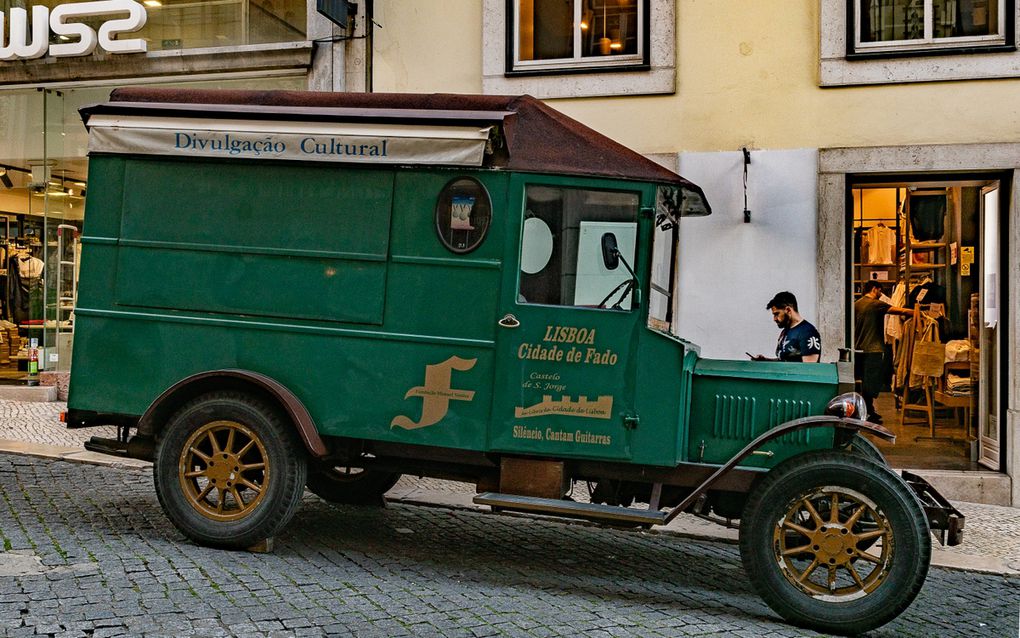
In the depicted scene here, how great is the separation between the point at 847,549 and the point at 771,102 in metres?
5.51

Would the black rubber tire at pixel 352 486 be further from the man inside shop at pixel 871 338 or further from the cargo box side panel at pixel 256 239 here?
the man inside shop at pixel 871 338

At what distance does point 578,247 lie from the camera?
5.78m

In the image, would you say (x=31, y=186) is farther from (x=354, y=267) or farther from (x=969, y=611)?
(x=969, y=611)

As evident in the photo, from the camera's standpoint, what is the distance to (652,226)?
575cm

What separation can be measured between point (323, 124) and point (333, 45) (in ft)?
17.5

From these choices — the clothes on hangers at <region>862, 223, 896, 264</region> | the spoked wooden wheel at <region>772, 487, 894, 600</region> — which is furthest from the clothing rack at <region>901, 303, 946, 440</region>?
the spoked wooden wheel at <region>772, 487, 894, 600</region>

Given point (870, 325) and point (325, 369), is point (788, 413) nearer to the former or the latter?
point (325, 369)

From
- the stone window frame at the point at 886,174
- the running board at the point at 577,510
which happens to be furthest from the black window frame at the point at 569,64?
the running board at the point at 577,510

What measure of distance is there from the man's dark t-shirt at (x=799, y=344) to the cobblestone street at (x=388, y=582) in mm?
1638

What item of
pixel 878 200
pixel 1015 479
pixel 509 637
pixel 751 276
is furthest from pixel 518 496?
pixel 878 200

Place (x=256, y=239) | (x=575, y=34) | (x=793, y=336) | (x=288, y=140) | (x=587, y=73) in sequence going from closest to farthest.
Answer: (x=288, y=140)
(x=256, y=239)
(x=793, y=336)
(x=587, y=73)
(x=575, y=34)

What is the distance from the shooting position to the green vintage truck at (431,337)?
5.66 meters

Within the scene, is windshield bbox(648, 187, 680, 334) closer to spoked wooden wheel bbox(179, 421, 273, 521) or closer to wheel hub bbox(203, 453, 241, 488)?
spoked wooden wheel bbox(179, 421, 273, 521)

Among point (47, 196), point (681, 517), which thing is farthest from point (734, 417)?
point (47, 196)
